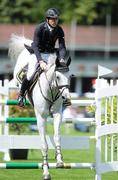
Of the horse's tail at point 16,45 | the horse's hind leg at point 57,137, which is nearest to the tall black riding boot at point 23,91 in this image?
the horse's hind leg at point 57,137

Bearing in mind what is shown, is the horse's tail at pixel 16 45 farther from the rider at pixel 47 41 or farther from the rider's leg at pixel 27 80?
the rider at pixel 47 41

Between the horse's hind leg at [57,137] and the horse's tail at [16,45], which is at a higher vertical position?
the horse's tail at [16,45]

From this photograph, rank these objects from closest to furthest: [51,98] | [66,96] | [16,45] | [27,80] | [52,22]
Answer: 1. [66,96]
2. [51,98]
3. [52,22]
4. [27,80]
5. [16,45]

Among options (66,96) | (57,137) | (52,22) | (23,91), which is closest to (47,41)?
(52,22)

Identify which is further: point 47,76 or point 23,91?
point 23,91

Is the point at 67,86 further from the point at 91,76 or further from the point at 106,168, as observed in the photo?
the point at 91,76

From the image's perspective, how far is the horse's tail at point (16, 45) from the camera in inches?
471

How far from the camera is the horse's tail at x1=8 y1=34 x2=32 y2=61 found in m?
12.0

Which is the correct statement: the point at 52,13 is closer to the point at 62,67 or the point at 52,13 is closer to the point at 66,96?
the point at 62,67

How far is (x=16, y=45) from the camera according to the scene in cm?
1207

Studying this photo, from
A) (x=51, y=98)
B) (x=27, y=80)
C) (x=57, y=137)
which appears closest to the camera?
(x=57, y=137)

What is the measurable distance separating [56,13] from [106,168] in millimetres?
2112

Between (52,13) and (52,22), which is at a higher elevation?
(52,13)

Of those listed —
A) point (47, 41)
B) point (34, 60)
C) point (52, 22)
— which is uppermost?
point (52, 22)
